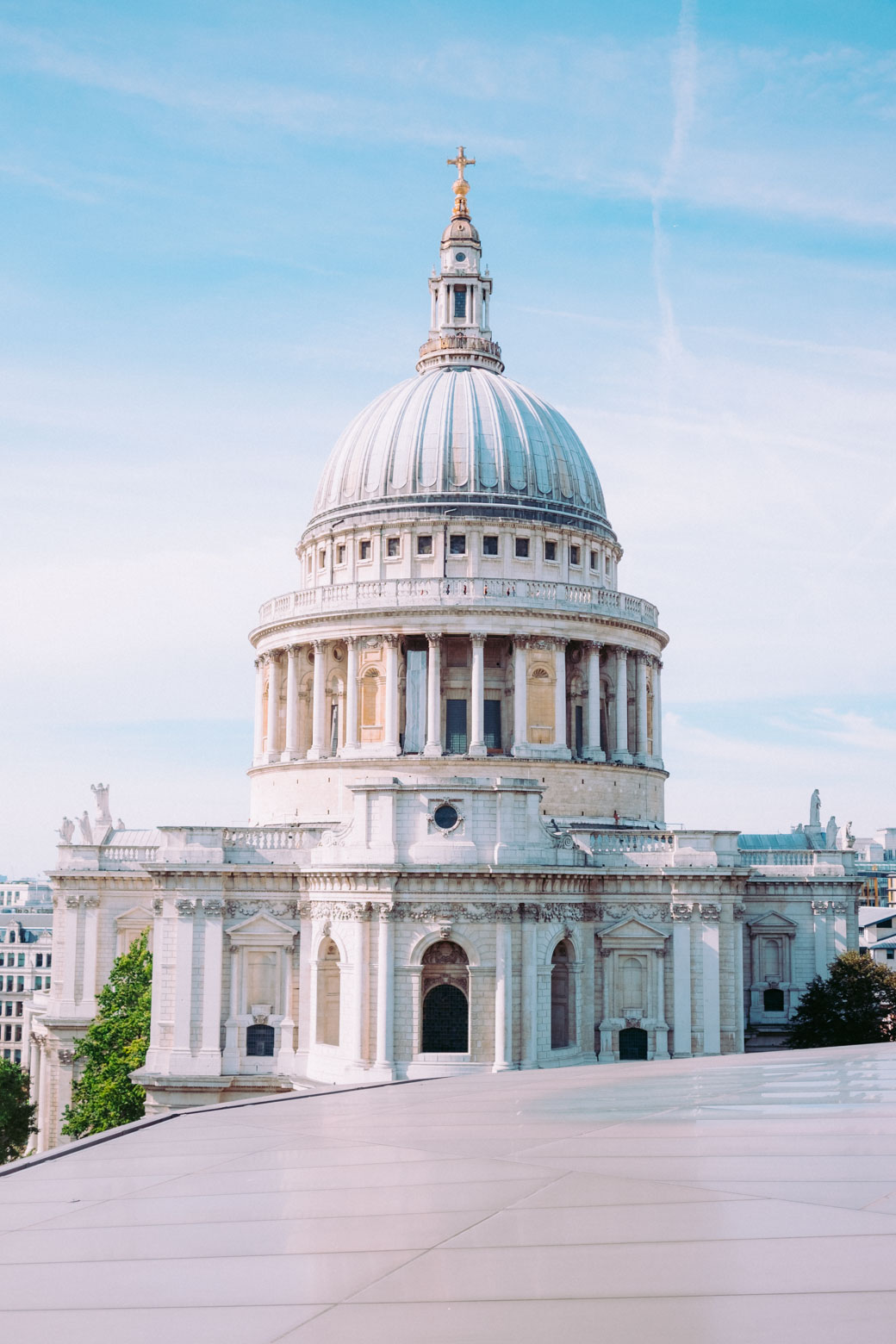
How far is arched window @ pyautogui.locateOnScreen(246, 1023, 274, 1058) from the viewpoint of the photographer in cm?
6056

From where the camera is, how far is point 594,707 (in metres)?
73.6

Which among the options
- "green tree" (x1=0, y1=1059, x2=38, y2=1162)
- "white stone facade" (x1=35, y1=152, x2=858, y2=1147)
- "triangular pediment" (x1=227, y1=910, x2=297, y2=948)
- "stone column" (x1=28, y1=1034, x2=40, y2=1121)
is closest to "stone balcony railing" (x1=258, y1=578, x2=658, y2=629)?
"white stone facade" (x1=35, y1=152, x2=858, y2=1147)

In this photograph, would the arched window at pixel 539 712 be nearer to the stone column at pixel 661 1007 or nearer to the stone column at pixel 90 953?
the stone column at pixel 661 1007

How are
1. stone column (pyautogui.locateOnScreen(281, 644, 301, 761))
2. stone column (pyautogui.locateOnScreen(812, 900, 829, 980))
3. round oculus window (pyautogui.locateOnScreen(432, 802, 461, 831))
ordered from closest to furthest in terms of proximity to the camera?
1. round oculus window (pyautogui.locateOnScreen(432, 802, 461, 831))
2. stone column (pyautogui.locateOnScreen(812, 900, 829, 980))
3. stone column (pyautogui.locateOnScreen(281, 644, 301, 761))

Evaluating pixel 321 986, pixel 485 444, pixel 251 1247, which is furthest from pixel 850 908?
pixel 251 1247

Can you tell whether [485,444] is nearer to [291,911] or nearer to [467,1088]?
[291,911]

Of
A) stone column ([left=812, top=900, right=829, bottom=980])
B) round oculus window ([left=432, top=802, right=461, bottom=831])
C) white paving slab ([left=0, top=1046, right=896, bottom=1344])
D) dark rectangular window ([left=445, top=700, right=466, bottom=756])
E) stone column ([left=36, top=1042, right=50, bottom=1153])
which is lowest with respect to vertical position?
stone column ([left=36, top=1042, right=50, bottom=1153])

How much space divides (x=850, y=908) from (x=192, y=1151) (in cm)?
5111

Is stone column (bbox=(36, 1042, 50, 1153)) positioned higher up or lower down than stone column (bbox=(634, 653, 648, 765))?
lower down

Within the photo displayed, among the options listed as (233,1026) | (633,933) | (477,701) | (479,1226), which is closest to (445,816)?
(633,933)

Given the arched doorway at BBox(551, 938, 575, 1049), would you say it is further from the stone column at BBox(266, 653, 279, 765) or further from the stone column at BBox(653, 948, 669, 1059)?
the stone column at BBox(266, 653, 279, 765)

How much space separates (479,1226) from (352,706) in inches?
2330

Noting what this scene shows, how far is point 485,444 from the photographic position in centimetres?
7812

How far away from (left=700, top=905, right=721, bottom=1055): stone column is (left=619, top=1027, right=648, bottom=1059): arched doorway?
101 inches
